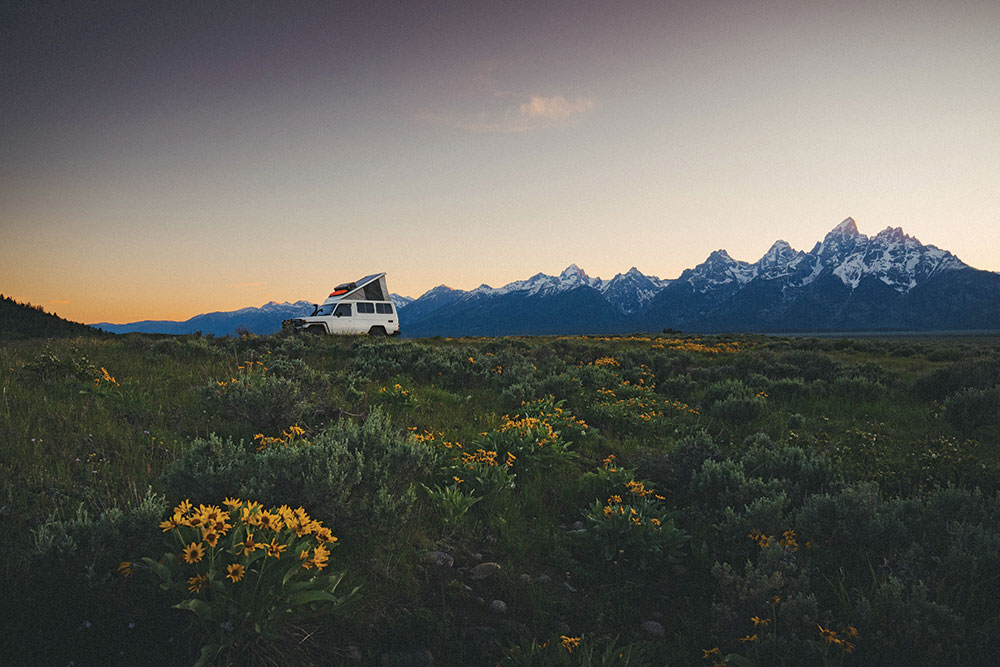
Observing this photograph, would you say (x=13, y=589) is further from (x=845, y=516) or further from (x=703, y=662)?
(x=845, y=516)

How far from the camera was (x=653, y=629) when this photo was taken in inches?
131

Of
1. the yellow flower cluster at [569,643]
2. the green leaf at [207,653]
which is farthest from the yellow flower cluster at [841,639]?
the green leaf at [207,653]

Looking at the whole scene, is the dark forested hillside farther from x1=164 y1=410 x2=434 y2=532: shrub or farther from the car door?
x1=164 y1=410 x2=434 y2=532: shrub

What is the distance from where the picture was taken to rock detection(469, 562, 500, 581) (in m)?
3.74

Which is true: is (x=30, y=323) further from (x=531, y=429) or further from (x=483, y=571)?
(x=483, y=571)

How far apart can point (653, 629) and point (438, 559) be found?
1761 mm

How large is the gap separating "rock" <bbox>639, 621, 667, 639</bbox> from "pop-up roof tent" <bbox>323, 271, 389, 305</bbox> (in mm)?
21650

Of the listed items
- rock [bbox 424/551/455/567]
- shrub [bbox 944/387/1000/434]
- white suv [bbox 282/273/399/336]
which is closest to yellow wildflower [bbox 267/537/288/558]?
rock [bbox 424/551/455/567]

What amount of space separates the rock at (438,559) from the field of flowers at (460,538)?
2cm

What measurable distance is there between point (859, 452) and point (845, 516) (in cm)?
287

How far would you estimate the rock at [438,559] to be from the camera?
3787 mm

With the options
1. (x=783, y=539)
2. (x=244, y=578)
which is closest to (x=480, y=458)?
(x=244, y=578)

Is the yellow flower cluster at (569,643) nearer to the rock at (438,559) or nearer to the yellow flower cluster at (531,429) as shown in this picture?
the rock at (438,559)

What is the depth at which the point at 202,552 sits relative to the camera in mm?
2596
